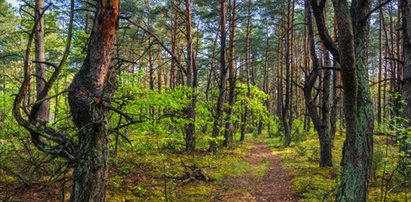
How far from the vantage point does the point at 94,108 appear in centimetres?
288

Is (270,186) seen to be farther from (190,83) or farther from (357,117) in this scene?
(190,83)

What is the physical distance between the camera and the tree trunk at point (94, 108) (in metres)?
2.78

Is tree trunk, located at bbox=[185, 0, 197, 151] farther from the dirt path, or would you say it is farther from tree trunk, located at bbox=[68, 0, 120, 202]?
tree trunk, located at bbox=[68, 0, 120, 202]

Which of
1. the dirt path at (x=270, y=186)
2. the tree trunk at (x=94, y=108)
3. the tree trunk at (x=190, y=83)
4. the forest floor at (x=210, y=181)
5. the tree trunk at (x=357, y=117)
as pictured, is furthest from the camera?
the tree trunk at (x=190, y=83)

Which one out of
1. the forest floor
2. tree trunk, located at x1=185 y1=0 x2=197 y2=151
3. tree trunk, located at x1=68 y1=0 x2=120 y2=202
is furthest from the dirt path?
tree trunk, located at x1=68 y1=0 x2=120 y2=202

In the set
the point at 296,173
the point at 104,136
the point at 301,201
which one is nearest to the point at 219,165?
the point at 296,173

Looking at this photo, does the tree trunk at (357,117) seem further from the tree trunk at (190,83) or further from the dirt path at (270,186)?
the tree trunk at (190,83)

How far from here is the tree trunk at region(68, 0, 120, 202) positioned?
2.78 meters

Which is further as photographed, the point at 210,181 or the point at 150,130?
the point at 150,130

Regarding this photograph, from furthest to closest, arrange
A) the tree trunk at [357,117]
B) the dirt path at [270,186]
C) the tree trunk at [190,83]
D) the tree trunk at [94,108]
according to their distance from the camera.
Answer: the tree trunk at [190,83]
the dirt path at [270,186]
the tree trunk at [357,117]
the tree trunk at [94,108]

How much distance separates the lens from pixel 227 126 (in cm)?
1402

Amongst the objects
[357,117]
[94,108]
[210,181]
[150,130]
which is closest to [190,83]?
[150,130]

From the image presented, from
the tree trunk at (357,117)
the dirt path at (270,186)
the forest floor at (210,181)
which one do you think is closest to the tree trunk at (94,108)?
the forest floor at (210,181)

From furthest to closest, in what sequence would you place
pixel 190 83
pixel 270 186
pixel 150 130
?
pixel 190 83 < pixel 150 130 < pixel 270 186
